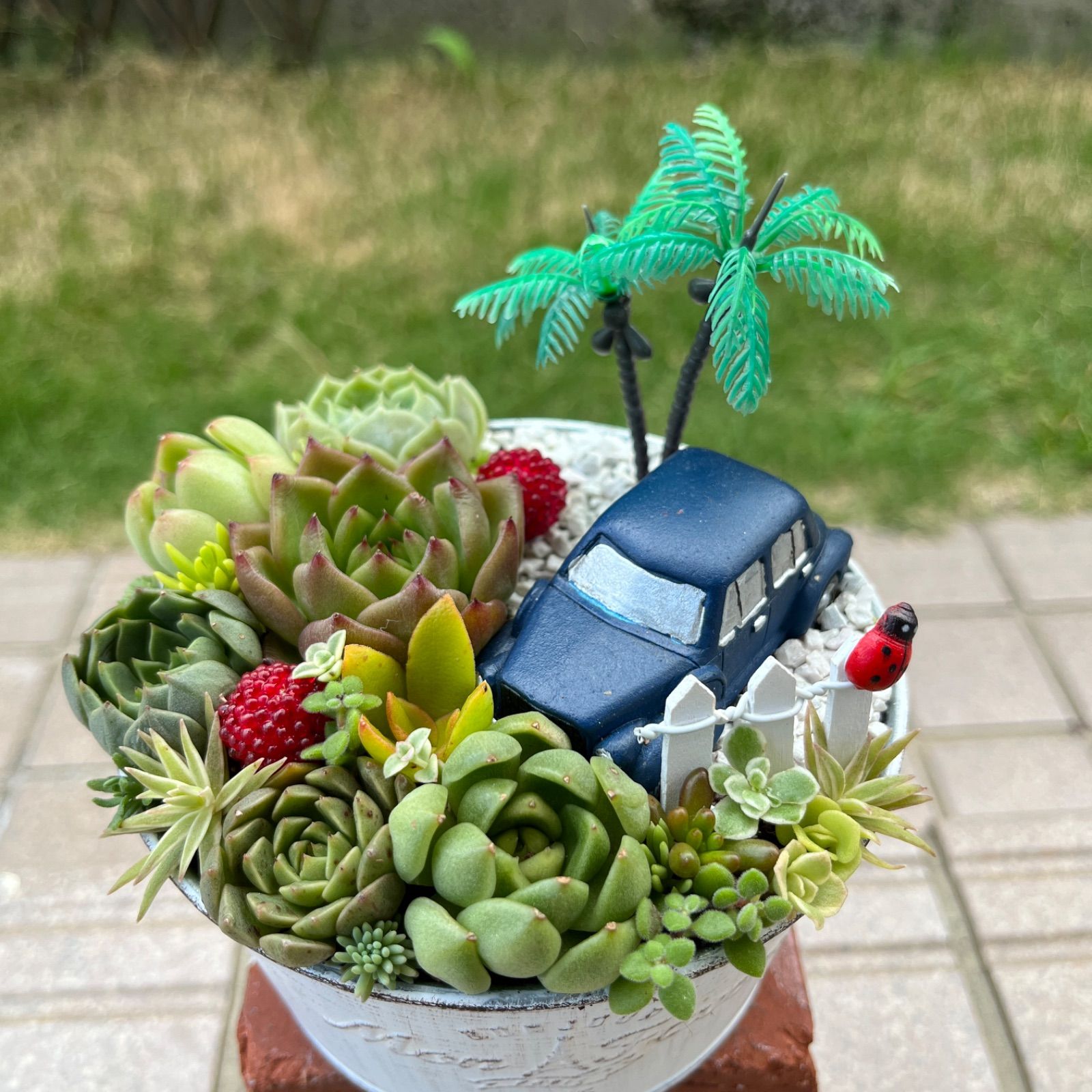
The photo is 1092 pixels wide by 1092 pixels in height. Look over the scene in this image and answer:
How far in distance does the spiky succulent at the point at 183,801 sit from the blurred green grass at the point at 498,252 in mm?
1274

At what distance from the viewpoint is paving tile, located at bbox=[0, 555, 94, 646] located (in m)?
1.82

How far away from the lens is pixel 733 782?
2.65ft

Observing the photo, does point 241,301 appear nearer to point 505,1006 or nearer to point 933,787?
point 933,787

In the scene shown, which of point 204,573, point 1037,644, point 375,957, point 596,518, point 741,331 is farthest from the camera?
point 1037,644

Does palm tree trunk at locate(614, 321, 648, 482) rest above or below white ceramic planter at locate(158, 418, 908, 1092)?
above

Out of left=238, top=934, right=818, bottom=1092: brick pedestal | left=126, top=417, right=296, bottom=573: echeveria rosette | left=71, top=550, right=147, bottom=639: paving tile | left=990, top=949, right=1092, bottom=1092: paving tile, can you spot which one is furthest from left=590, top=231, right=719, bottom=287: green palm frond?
left=71, top=550, right=147, bottom=639: paving tile

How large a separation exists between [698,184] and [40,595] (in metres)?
1.42

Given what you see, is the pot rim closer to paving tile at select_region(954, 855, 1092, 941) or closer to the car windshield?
the car windshield

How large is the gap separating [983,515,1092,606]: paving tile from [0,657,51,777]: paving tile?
5.20 ft

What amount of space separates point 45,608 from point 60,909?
23.9 inches

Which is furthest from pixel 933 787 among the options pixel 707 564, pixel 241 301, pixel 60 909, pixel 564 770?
pixel 241 301

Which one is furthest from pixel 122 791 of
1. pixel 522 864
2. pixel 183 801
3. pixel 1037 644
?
pixel 1037 644

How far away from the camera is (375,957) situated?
0.76m

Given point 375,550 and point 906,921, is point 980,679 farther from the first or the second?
point 375,550
